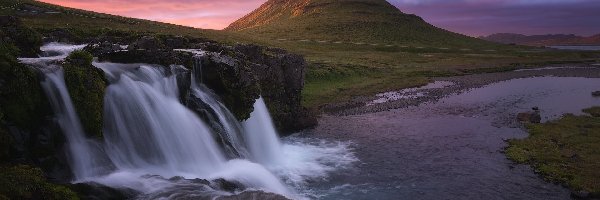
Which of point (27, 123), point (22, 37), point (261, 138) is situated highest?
point (22, 37)

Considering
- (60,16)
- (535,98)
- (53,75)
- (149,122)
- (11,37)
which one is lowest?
(535,98)

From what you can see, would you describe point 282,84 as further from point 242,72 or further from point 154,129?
point 154,129

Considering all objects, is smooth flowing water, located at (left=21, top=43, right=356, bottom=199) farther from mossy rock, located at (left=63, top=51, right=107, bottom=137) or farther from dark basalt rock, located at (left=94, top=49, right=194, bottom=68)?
dark basalt rock, located at (left=94, top=49, right=194, bottom=68)

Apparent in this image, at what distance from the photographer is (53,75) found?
53.5 ft

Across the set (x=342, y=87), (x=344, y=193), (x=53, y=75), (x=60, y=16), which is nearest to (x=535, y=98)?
(x=342, y=87)

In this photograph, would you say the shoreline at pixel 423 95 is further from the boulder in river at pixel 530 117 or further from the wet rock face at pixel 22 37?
the wet rock face at pixel 22 37

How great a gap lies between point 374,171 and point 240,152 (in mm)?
7629

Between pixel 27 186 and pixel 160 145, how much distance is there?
7585mm

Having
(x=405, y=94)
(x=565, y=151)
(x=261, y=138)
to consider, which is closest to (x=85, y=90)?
(x=261, y=138)

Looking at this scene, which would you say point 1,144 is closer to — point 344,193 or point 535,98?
point 344,193

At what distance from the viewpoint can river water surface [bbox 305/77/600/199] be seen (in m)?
22.8

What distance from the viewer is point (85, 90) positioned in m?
17.0

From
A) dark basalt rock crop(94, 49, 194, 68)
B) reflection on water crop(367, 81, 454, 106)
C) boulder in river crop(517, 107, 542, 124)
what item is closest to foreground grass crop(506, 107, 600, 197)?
boulder in river crop(517, 107, 542, 124)

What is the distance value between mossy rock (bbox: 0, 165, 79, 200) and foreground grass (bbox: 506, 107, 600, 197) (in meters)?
23.2
